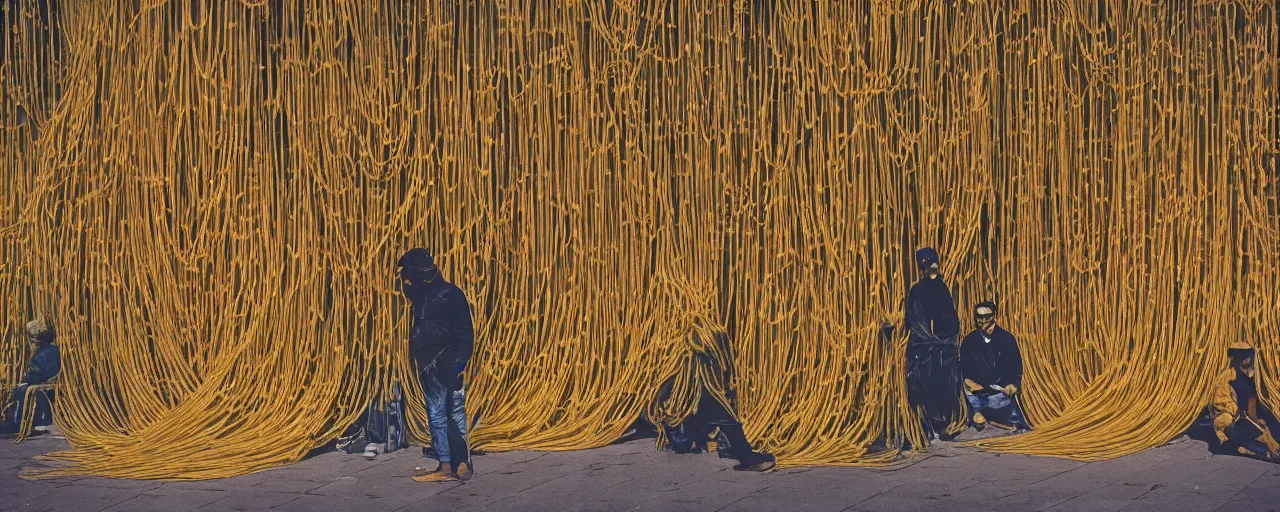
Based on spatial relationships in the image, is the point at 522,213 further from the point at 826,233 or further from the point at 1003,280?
the point at 1003,280

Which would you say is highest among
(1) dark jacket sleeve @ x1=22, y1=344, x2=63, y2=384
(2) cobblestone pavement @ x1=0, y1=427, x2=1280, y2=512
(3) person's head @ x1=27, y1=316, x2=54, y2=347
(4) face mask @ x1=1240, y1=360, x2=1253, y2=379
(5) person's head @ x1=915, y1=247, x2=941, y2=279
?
(5) person's head @ x1=915, y1=247, x2=941, y2=279

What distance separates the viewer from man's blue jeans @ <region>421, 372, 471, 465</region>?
205 inches

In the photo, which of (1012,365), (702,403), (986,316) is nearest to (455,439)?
(702,403)

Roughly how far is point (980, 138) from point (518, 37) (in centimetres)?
233

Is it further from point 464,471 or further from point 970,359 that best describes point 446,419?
point 970,359

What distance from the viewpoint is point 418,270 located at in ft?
17.0

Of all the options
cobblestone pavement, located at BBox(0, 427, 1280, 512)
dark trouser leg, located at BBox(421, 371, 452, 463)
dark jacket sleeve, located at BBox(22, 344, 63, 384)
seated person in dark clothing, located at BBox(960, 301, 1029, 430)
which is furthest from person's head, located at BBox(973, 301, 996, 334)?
dark jacket sleeve, located at BBox(22, 344, 63, 384)

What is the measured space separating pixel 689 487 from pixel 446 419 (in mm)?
1087

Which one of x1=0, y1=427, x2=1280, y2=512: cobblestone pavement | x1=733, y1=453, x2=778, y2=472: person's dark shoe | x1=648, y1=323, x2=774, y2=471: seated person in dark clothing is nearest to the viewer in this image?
x1=0, y1=427, x2=1280, y2=512: cobblestone pavement

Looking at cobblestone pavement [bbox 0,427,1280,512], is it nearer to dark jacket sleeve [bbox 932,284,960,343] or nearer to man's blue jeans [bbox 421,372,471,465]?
A: man's blue jeans [bbox 421,372,471,465]

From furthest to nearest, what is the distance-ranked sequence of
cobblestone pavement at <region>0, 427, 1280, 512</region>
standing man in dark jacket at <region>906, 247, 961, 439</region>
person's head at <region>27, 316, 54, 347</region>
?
person's head at <region>27, 316, 54, 347</region>, standing man in dark jacket at <region>906, 247, 961, 439</region>, cobblestone pavement at <region>0, 427, 1280, 512</region>

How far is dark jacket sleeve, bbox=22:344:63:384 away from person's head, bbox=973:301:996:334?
4647mm

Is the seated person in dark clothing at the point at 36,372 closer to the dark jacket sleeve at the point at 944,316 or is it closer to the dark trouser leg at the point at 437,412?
the dark trouser leg at the point at 437,412

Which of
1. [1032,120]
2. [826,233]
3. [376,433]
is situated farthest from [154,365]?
[1032,120]
